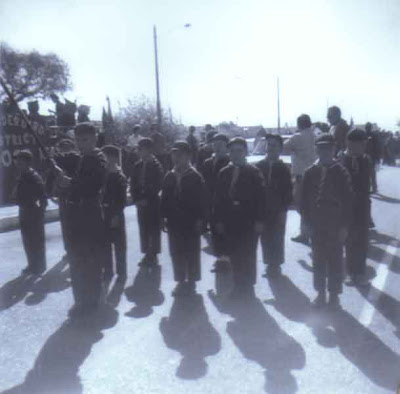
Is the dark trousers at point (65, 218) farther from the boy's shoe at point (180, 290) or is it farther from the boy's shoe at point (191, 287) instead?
the boy's shoe at point (191, 287)

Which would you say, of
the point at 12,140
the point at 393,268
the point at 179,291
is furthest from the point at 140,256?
the point at 12,140

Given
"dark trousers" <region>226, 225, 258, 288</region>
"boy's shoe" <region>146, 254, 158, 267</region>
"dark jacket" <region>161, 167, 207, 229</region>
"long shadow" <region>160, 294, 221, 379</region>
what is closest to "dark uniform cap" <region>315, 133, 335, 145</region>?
"dark trousers" <region>226, 225, 258, 288</region>

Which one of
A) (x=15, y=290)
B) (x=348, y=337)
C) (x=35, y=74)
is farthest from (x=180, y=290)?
(x=35, y=74)

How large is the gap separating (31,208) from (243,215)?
110 inches

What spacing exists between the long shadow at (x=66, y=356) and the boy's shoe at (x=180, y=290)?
79 centimetres

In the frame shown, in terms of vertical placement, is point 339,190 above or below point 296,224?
above

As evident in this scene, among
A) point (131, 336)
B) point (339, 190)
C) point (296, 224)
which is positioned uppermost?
point (339, 190)

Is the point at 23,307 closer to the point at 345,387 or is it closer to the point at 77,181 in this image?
the point at 77,181

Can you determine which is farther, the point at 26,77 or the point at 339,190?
the point at 26,77

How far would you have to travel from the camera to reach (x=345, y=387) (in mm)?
4176

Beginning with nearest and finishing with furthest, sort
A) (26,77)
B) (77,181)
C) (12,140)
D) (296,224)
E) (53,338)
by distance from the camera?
(53,338) → (77,181) → (296,224) → (12,140) → (26,77)

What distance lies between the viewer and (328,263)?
612cm

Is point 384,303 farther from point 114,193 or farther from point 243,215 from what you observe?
point 114,193

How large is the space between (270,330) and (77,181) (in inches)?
83.1
